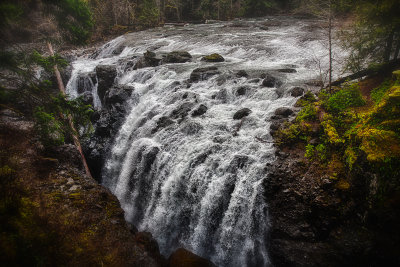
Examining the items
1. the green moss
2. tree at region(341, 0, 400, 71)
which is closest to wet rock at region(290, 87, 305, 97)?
the green moss

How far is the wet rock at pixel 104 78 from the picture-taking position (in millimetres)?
19219

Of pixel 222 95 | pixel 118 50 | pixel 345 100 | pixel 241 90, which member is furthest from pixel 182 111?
pixel 118 50

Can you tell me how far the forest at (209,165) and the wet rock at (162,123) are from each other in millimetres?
80

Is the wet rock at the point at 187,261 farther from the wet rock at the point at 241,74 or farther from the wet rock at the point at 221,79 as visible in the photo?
the wet rock at the point at 241,74

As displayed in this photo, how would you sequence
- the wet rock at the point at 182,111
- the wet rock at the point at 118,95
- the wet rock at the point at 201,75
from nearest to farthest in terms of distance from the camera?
the wet rock at the point at 182,111 < the wet rock at the point at 201,75 < the wet rock at the point at 118,95

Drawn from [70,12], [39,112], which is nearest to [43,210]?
[39,112]

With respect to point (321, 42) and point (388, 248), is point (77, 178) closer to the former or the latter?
point (388, 248)

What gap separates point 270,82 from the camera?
43.7 ft

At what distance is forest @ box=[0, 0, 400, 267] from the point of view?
6.21 meters

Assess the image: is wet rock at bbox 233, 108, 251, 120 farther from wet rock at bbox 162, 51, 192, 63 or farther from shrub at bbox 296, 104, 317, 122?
wet rock at bbox 162, 51, 192, 63

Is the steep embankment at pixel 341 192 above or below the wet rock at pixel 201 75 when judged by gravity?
below

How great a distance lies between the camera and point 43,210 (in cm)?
675

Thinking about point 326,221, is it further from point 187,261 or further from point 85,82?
point 85,82

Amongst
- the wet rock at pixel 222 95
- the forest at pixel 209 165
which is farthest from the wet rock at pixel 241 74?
the wet rock at pixel 222 95
